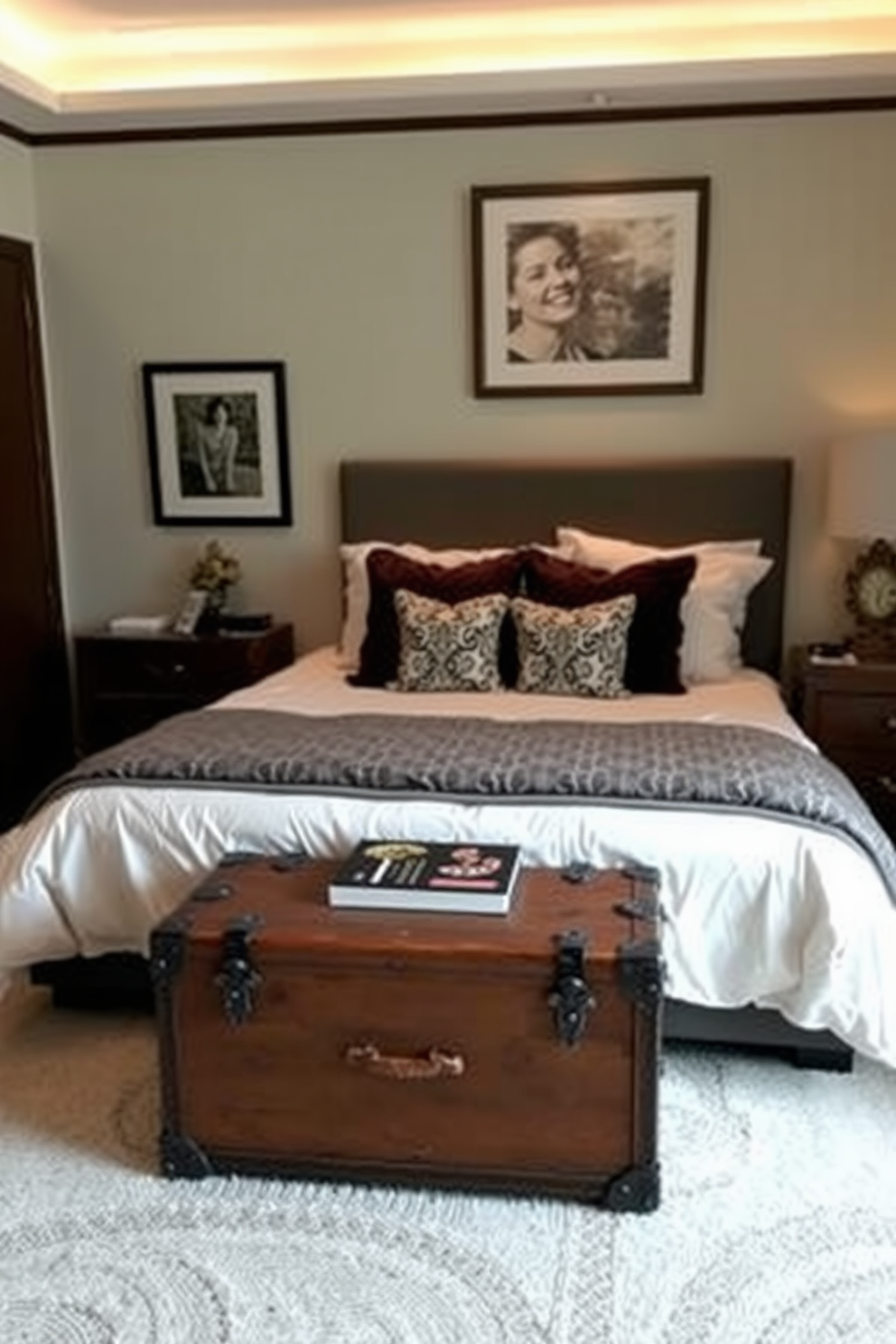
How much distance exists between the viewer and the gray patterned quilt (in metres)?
2.65

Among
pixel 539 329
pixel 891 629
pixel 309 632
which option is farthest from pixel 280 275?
pixel 891 629

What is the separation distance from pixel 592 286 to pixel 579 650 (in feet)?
4.55

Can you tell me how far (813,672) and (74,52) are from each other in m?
3.24

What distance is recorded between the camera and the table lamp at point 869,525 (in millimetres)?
3838

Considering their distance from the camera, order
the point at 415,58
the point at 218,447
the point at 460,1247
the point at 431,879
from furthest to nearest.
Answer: the point at 218,447, the point at 415,58, the point at 431,879, the point at 460,1247

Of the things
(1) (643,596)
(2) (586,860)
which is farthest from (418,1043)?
(1) (643,596)

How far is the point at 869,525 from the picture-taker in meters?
3.88

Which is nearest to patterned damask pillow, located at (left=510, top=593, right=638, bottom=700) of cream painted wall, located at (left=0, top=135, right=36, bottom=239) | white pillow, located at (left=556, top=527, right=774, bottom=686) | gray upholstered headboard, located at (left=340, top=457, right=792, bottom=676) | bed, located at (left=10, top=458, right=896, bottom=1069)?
bed, located at (left=10, top=458, right=896, bottom=1069)

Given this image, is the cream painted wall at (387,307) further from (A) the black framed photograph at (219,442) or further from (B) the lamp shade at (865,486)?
(B) the lamp shade at (865,486)

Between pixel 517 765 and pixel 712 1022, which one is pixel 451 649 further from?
pixel 712 1022

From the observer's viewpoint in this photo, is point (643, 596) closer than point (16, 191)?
Yes

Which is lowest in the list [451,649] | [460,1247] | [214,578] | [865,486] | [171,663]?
[460,1247]

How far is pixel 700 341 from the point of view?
168 inches

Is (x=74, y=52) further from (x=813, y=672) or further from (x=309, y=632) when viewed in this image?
(x=813, y=672)
